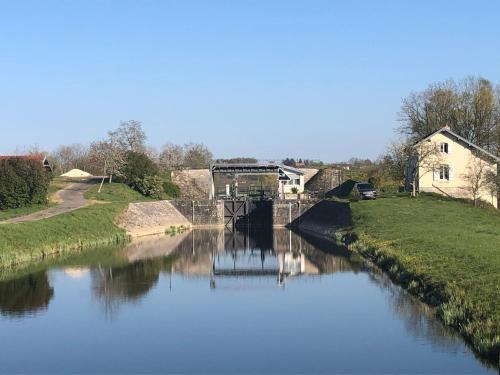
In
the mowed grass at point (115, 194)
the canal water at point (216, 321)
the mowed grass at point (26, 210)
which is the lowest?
the canal water at point (216, 321)

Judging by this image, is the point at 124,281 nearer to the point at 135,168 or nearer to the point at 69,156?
the point at 135,168

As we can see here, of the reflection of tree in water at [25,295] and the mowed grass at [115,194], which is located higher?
the mowed grass at [115,194]

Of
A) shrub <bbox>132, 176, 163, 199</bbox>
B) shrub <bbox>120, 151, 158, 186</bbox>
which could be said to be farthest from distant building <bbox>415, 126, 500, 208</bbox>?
shrub <bbox>120, 151, 158, 186</bbox>

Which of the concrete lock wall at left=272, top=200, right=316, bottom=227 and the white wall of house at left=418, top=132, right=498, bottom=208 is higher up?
the white wall of house at left=418, top=132, right=498, bottom=208

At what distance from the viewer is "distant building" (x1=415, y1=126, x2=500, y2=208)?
56.7 meters

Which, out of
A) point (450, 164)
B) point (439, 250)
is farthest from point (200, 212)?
point (439, 250)

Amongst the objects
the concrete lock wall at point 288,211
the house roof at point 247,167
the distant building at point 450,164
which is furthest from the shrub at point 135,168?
the distant building at point 450,164

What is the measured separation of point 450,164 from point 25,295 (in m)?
41.4

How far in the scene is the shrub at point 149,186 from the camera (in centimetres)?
6931

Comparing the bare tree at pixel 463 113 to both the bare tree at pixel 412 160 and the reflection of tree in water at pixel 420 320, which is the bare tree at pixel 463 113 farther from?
the reflection of tree in water at pixel 420 320

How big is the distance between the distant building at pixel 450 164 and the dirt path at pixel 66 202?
99.6 ft

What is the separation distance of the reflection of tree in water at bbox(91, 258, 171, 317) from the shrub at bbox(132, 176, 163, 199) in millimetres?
30303

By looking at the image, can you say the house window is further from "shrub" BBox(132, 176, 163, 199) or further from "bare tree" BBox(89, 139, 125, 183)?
"bare tree" BBox(89, 139, 125, 183)

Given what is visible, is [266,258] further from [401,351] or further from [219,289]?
[401,351]
